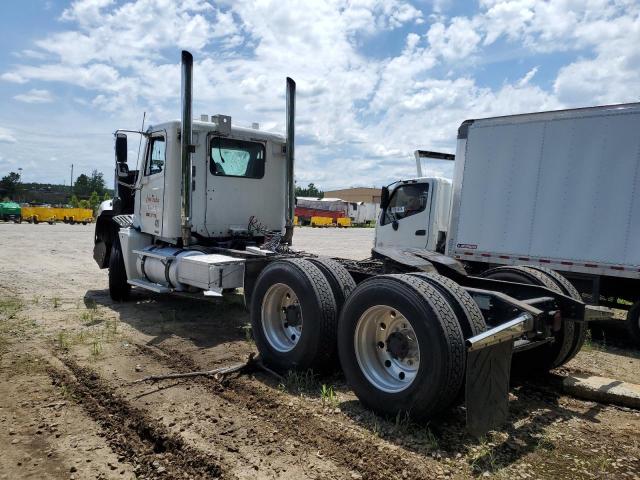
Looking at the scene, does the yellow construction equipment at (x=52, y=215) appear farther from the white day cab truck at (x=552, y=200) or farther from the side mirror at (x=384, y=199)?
the white day cab truck at (x=552, y=200)

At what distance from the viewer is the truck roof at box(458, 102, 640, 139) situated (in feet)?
23.9

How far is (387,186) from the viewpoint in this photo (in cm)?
1027

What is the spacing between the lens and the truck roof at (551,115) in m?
7.29

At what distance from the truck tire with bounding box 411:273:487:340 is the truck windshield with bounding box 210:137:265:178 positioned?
4857 millimetres

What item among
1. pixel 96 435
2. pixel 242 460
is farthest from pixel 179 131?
pixel 242 460

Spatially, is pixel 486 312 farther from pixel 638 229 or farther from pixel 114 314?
pixel 114 314

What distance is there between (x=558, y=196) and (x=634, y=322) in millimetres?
2063

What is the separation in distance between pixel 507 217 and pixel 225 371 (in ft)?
18.0

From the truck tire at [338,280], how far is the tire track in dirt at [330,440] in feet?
3.49

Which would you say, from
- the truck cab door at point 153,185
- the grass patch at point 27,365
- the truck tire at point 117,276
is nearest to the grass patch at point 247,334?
the truck cab door at point 153,185

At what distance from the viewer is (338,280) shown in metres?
4.89

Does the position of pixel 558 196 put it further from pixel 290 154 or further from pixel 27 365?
pixel 27 365

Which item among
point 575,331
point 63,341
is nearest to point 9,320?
point 63,341

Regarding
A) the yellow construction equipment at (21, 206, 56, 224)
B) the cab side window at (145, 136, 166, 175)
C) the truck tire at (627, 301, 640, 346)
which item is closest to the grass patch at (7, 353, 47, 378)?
the cab side window at (145, 136, 166, 175)
